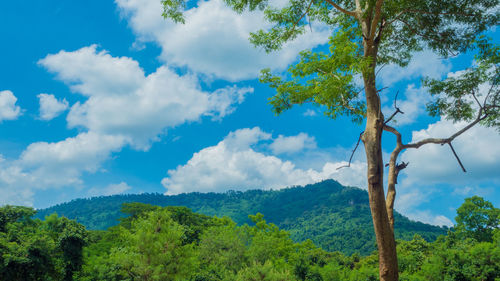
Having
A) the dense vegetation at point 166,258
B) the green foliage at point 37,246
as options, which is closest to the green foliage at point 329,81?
the dense vegetation at point 166,258

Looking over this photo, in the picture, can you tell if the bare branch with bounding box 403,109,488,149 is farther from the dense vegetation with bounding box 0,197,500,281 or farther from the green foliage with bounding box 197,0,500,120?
the dense vegetation with bounding box 0,197,500,281

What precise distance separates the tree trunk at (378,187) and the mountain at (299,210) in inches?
2766

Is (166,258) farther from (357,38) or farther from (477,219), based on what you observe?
(477,219)

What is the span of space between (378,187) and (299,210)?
137179mm

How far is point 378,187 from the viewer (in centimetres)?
455

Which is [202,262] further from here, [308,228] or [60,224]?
[308,228]

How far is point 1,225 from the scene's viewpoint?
19.7 metres

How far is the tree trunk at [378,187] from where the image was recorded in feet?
14.7

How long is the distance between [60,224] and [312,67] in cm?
2120

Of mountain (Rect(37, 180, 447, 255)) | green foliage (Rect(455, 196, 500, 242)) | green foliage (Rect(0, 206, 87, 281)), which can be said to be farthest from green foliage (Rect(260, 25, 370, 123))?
mountain (Rect(37, 180, 447, 255))

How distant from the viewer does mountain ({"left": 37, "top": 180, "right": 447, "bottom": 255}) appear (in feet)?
274

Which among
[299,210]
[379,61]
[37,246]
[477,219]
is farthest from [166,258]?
[299,210]

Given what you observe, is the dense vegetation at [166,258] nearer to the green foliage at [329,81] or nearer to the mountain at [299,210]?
the green foliage at [329,81]

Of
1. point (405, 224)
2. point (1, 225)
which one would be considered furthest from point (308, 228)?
point (1, 225)
